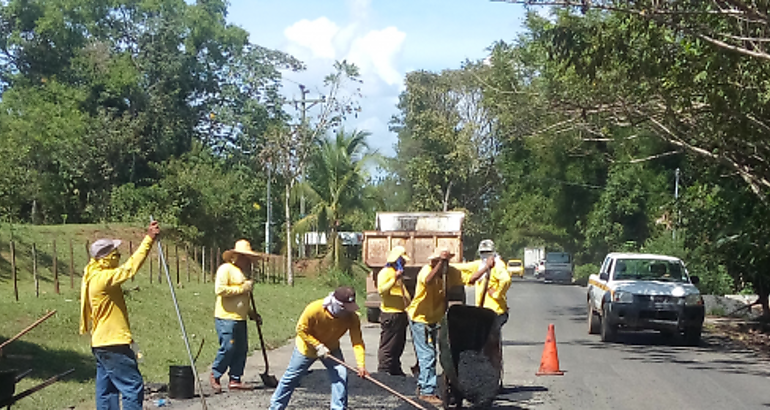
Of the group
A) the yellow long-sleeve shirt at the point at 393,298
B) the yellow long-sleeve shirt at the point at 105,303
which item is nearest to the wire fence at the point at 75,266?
the yellow long-sleeve shirt at the point at 393,298

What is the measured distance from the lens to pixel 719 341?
1881 cm

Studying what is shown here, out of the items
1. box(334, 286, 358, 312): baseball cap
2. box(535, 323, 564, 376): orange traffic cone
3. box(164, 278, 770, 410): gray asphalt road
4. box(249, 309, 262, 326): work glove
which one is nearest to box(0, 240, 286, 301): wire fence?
box(164, 278, 770, 410): gray asphalt road

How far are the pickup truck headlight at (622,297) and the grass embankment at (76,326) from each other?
6335mm

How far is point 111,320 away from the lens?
7824 millimetres

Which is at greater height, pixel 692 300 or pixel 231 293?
pixel 231 293

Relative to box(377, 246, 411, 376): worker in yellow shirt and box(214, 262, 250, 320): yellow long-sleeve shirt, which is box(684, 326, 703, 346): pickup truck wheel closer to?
box(377, 246, 411, 376): worker in yellow shirt

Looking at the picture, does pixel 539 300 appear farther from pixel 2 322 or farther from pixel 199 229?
pixel 2 322

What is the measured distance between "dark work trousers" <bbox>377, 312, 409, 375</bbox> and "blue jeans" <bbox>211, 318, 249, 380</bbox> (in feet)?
6.90

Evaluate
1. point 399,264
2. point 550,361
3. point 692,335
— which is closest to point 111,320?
point 399,264

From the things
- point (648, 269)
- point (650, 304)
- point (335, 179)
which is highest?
point (335, 179)

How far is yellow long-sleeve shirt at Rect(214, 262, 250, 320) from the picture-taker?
35.0ft

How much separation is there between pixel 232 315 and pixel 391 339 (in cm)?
239

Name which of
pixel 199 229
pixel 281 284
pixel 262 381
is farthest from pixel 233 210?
pixel 262 381

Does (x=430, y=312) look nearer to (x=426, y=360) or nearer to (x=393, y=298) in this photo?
(x=426, y=360)
